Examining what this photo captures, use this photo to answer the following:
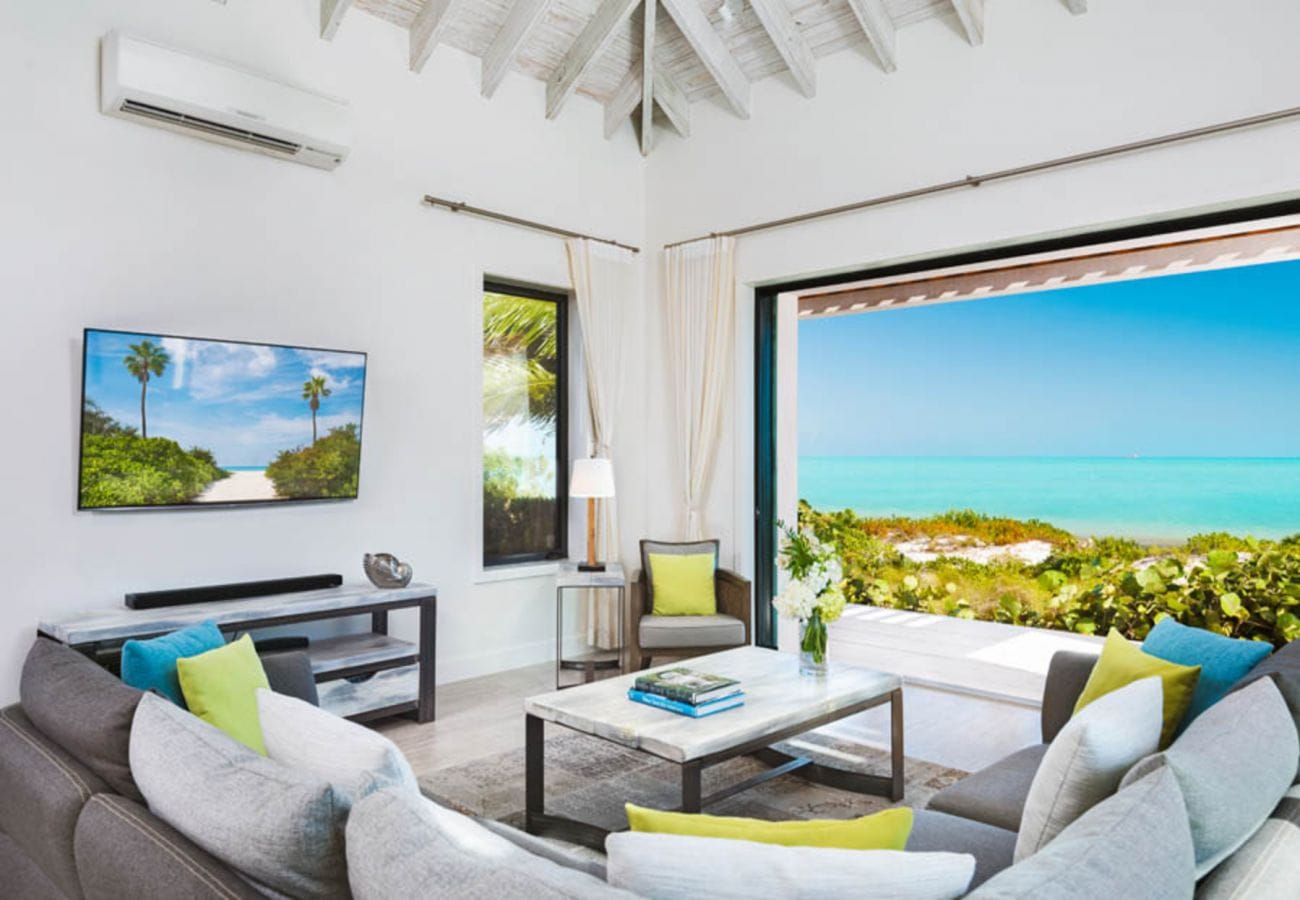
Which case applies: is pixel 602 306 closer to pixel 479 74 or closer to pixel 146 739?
pixel 479 74

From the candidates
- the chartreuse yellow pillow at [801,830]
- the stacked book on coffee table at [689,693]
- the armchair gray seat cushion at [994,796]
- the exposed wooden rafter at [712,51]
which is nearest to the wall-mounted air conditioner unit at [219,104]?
the exposed wooden rafter at [712,51]

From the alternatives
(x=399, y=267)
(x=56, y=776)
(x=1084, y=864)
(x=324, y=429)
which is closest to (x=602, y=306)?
(x=399, y=267)

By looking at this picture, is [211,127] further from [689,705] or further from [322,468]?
[689,705]

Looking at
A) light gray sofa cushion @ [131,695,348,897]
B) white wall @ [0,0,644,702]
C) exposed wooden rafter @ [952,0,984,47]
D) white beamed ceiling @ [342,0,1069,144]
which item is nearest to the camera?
light gray sofa cushion @ [131,695,348,897]

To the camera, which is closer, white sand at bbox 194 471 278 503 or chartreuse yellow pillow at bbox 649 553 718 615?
white sand at bbox 194 471 278 503

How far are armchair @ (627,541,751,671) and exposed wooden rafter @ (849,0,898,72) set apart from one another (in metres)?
2.87

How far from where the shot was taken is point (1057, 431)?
558 cm

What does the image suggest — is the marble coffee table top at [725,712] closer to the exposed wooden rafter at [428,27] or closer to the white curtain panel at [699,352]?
the white curtain panel at [699,352]

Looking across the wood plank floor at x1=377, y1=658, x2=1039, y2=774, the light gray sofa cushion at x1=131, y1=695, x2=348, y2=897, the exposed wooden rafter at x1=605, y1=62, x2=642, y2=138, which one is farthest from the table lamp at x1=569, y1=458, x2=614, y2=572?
the light gray sofa cushion at x1=131, y1=695, x2=348, y2=897

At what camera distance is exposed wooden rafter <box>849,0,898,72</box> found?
14.6 feet

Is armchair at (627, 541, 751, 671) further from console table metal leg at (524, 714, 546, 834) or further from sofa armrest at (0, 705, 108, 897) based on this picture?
sofa armrest at (0, 705, 108, 897)

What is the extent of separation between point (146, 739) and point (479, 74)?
4.47m

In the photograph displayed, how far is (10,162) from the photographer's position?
342 centimetres

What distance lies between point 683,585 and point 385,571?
166cm
